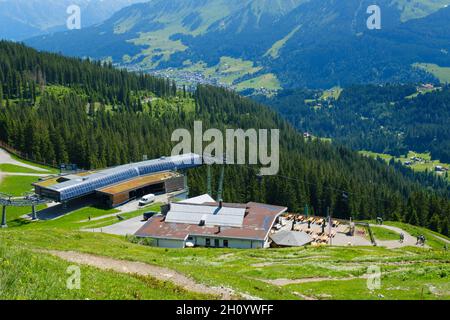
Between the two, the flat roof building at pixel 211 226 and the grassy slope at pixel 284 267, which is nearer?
the grassy slope at pixel 284 267

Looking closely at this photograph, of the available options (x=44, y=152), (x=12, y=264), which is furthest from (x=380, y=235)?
(x=44, y=152)

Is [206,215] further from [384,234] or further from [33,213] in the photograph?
[33,213]

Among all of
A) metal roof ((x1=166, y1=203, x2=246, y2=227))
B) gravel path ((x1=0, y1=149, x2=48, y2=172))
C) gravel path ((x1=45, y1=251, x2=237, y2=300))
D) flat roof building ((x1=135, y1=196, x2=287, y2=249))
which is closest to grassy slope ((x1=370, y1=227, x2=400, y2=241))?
flat roof building ((x1=135, y1=196, x2=287, y2=249))

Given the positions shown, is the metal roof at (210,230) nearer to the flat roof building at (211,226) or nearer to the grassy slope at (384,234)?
the flat roof building at (211,226)

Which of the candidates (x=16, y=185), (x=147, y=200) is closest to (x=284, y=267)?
(x=147, y=200)

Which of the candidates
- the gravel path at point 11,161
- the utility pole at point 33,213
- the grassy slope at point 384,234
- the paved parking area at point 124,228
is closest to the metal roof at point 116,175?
the utility pole at point 33,213

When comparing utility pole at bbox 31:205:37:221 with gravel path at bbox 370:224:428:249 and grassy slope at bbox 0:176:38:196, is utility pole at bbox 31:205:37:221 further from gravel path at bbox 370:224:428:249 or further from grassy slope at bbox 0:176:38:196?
gravel path at bbox 370:224:428:249
